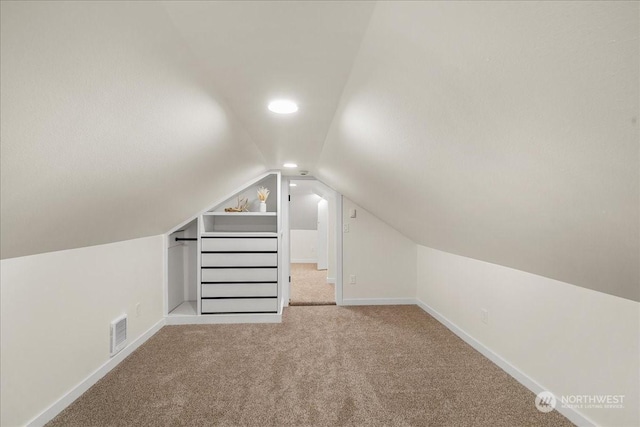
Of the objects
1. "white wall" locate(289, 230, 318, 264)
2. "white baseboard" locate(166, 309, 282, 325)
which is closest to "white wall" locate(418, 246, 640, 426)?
"white baseboard" locate(166, 309, 282, 325)

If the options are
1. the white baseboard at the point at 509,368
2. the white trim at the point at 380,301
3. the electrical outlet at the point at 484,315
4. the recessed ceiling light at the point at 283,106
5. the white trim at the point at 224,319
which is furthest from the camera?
the white trim at the point at 380,301

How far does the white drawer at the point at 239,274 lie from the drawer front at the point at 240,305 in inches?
8.9

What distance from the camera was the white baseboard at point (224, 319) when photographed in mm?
3508

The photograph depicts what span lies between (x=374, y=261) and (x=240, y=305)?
1843mm

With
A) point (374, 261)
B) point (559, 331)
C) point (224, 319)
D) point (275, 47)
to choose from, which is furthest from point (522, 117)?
point (374, 261)

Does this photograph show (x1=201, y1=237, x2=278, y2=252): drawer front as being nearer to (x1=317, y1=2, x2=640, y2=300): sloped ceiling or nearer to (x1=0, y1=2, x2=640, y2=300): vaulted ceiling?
(x1=0, y1=2, x2=640, y2=300): vaulted ceiling

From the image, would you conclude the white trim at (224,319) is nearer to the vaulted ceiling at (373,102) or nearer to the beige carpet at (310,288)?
the beige carpet at (310,288)

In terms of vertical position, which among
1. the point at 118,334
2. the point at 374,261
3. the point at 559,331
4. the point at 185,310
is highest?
the point at 374,261

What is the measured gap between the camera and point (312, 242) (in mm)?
8188

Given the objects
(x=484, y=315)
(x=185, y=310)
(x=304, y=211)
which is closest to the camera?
(x=484, y=315)

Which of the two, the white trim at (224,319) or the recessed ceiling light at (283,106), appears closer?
→ the recessed ceiling light at (283,106)

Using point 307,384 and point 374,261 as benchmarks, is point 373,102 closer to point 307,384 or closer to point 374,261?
point 307,384

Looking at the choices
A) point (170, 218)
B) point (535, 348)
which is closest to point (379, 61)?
point (535, 348)

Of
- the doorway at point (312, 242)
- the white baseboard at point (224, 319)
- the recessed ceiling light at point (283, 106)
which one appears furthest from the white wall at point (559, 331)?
the doorway at point (312, 242)
